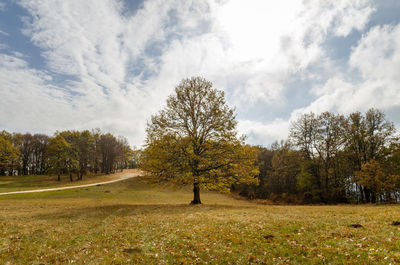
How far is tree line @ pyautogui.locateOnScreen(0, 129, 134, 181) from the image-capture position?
70312 millimetres

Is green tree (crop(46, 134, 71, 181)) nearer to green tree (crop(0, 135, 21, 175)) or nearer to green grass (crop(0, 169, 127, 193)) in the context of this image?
green grass (crop(0, 169, 127, 193))

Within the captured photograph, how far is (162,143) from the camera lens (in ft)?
86.5

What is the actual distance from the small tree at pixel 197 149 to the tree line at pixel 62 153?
5178 cm

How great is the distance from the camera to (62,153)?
6981 centimetres

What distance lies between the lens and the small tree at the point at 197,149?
87.0ft

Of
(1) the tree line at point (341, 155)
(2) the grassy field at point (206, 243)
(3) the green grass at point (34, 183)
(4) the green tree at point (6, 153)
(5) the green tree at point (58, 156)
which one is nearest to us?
(2) the grassy field at point (206, 243)

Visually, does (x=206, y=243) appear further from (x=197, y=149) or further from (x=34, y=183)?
(x=34, y=183)

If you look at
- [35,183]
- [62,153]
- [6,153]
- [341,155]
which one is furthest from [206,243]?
[6,153]

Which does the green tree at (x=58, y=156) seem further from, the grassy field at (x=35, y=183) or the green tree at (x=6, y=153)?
the green tree at (x=6, y=153)

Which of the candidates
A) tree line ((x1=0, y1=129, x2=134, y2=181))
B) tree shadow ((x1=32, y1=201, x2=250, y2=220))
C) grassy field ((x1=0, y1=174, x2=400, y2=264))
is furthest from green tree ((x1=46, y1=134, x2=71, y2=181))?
grassy field ((x1=0, y1=174, x2=400, y2=264))

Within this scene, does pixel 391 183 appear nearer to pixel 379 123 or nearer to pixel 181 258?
pixel 379 123

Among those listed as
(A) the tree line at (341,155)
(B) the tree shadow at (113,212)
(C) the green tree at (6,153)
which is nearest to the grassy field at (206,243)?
(B) the tree shadow at (113,212)

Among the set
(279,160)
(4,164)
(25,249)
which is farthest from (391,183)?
(4,164)

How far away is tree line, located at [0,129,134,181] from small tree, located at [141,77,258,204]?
51.8m
